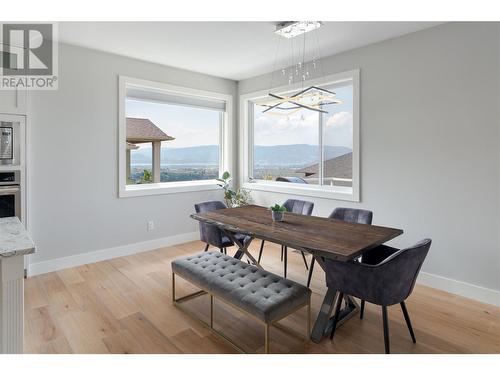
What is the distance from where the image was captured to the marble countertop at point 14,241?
54.1 inches

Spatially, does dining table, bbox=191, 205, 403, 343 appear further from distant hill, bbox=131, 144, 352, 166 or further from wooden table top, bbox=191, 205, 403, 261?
distant hill, bbox=131, 144, 352, 166

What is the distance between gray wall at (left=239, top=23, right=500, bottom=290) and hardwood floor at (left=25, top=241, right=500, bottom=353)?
58 cm

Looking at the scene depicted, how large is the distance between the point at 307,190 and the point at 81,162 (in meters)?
2.85

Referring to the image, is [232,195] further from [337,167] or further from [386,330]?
[386,330]

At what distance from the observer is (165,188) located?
4.46 meters

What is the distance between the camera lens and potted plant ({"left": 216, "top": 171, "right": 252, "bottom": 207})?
501 centimetres

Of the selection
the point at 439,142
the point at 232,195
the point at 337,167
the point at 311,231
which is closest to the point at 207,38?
the point at 337,167

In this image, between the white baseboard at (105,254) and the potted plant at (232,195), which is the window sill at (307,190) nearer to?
the potted plant at (232,195)

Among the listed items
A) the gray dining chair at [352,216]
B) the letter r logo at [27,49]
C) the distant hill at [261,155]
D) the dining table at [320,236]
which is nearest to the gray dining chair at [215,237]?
the dining table at [320,236]

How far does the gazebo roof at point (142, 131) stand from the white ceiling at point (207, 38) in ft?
2.72

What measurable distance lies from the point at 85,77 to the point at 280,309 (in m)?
3.40

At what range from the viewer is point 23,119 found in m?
3.19

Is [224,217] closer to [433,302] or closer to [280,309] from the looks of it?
[280,309]
